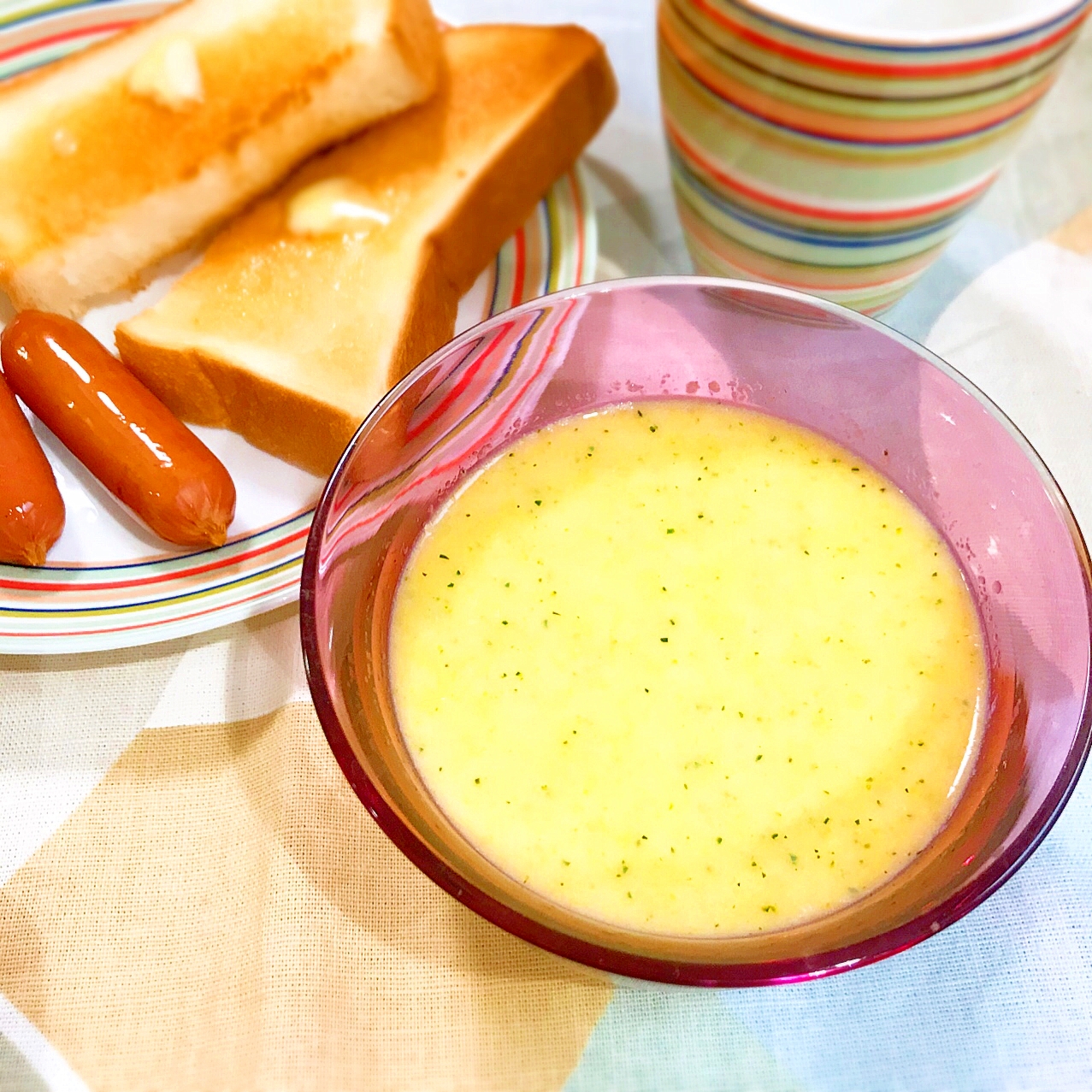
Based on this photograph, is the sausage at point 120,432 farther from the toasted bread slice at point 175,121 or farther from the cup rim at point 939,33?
the cup rim at point 939,33

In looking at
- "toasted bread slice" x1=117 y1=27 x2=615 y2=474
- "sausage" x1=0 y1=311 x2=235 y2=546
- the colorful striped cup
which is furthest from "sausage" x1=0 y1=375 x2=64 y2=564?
the colorful striped cup

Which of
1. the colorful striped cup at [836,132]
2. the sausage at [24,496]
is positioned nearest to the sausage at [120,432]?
the sausage at [24,496]

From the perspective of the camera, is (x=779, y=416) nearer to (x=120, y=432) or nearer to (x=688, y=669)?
(x=688, y=669)

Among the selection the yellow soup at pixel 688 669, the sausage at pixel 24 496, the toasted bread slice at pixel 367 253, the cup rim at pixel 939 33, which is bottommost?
the yellow soup at pixel 688 669

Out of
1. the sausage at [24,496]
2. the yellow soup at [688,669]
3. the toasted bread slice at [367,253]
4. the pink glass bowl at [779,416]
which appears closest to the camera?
the pink glass bowl at [779,416]

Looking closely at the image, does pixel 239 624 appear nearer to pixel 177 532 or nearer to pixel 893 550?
pixel 177 532

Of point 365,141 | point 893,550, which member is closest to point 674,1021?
point 893,550
